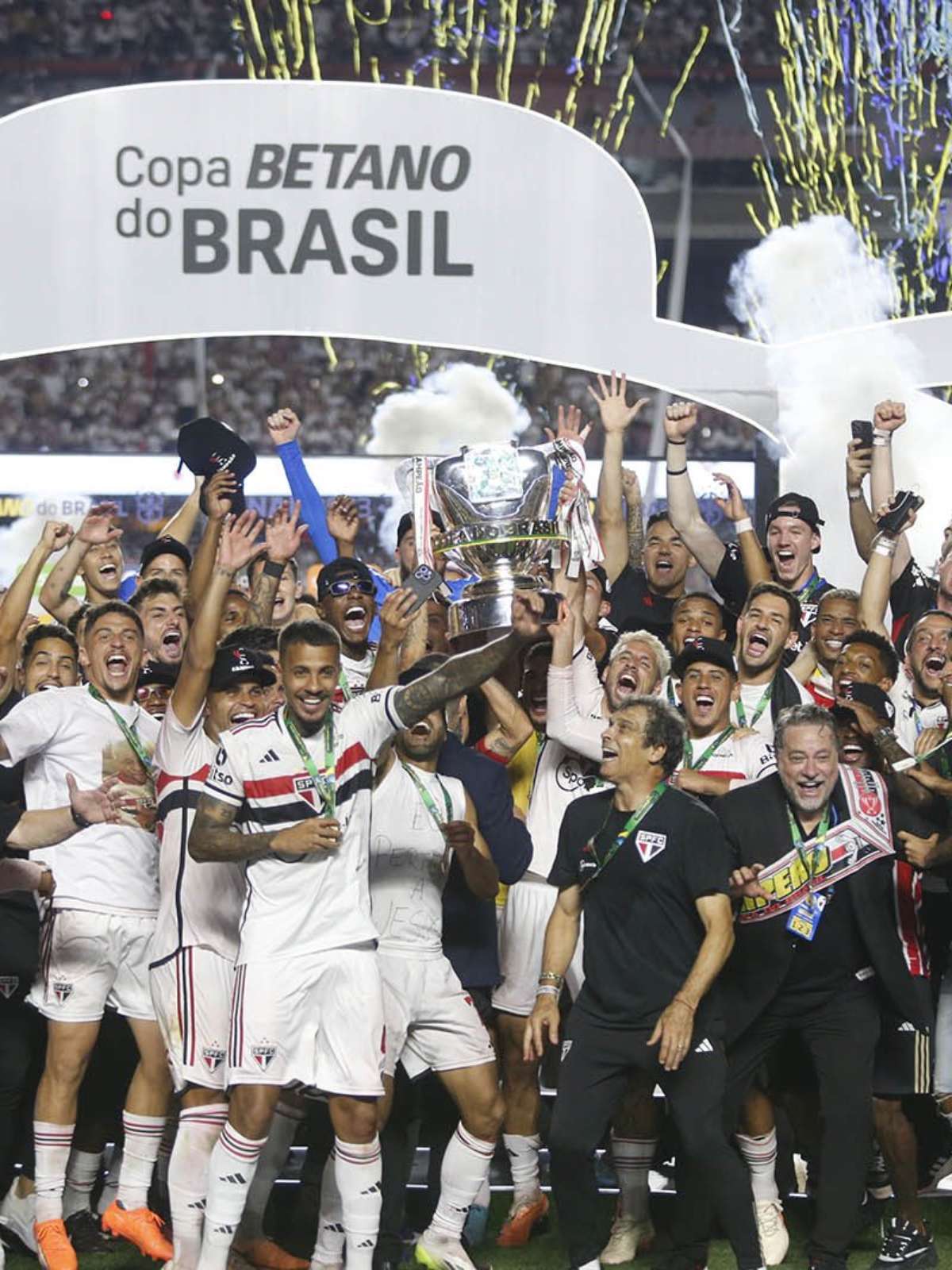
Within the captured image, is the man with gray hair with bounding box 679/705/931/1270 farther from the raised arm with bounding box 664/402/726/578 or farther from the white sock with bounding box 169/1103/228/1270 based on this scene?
the raised arm with bounding box 664/402/726/578

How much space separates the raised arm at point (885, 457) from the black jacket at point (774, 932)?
2339 mm

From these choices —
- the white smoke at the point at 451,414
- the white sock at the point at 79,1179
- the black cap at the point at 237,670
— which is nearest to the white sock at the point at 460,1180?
the white sock at the point at 79,1179

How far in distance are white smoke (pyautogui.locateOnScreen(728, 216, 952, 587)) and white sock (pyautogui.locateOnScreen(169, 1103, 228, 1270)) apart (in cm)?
517

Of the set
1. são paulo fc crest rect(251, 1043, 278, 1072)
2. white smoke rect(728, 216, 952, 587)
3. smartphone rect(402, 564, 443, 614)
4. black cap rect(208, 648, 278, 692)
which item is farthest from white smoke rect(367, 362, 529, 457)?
são paulo fc crest rect(251, 1043, 278, 1072)

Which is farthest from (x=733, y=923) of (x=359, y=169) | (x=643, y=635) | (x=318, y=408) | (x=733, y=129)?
(x=318, y=408)

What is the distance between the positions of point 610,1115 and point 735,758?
1302 millimetres

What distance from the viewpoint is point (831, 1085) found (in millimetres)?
6039

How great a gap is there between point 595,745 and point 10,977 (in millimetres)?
1962

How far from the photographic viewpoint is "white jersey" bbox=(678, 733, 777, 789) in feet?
21.4

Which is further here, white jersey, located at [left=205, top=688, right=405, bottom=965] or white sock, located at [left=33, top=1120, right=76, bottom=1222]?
white sock, located at [left=33, top=1120, right=76, bottom=1222]

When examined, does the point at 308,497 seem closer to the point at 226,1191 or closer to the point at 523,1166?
the point at 523,1166

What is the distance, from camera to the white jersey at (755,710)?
6836 mm

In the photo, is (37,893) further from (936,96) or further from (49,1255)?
(936,96)

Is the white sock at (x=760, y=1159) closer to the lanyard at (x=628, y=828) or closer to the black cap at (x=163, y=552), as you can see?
the lanyard at (x=628, y=828)
